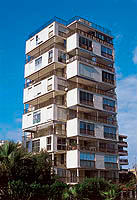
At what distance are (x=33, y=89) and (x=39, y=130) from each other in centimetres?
774

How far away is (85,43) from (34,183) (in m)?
28.9

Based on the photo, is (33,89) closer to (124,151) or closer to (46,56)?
(46,56)

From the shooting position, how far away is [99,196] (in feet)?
125

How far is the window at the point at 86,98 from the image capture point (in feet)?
162

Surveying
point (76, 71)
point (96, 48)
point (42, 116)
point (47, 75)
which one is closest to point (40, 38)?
point (47, 75)

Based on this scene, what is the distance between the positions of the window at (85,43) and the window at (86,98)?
9.02 m

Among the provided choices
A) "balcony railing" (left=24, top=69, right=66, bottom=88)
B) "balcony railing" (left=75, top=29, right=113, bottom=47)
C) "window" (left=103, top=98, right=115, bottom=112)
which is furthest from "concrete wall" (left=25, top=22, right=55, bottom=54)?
"window" (left=103, top=98, right=115, bottom=112)

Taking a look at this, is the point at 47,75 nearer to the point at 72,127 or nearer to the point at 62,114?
the point at 62,114

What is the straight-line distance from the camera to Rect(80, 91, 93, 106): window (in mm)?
49281

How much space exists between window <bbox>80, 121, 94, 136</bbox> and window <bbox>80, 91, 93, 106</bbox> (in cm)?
371

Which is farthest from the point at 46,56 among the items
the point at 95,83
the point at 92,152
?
the point at 92,152

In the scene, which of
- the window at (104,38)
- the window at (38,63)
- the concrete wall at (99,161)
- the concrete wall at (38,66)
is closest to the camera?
the concrete wall at (99,161)

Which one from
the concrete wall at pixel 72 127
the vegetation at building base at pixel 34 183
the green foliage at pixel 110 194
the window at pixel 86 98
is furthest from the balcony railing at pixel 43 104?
the green foliage at pixel 110 194

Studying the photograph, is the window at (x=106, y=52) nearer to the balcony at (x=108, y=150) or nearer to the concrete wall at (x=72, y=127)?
the concrete wall at (x=72, y=127)
